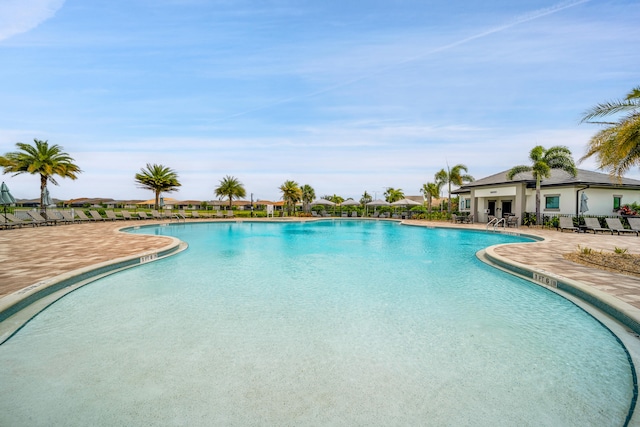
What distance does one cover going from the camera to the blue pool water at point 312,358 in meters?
2.64

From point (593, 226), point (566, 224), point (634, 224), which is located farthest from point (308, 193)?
point (634, 224)

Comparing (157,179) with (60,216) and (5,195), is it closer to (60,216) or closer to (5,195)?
(60,216)

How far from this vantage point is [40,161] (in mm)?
24672

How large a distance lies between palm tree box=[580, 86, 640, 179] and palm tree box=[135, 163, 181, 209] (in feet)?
129

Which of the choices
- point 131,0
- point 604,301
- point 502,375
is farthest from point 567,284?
point 131,0

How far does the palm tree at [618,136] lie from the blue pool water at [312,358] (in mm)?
5124

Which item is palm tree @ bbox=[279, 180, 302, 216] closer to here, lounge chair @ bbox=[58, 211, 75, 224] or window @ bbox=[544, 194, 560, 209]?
lounge chair @ bbox=[58, 211, 75, 224]

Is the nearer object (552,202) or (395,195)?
(552,202)

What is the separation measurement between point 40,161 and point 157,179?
43.2 feet

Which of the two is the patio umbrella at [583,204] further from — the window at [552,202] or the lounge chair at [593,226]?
the window at [552,202]

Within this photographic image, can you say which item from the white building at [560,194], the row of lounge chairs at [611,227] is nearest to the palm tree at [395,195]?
the white building at [560,194]

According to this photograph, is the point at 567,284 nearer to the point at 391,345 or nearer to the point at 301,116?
the point at 391,345

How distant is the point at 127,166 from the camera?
35469 mm

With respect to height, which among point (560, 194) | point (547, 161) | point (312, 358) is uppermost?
point (547, 161)
